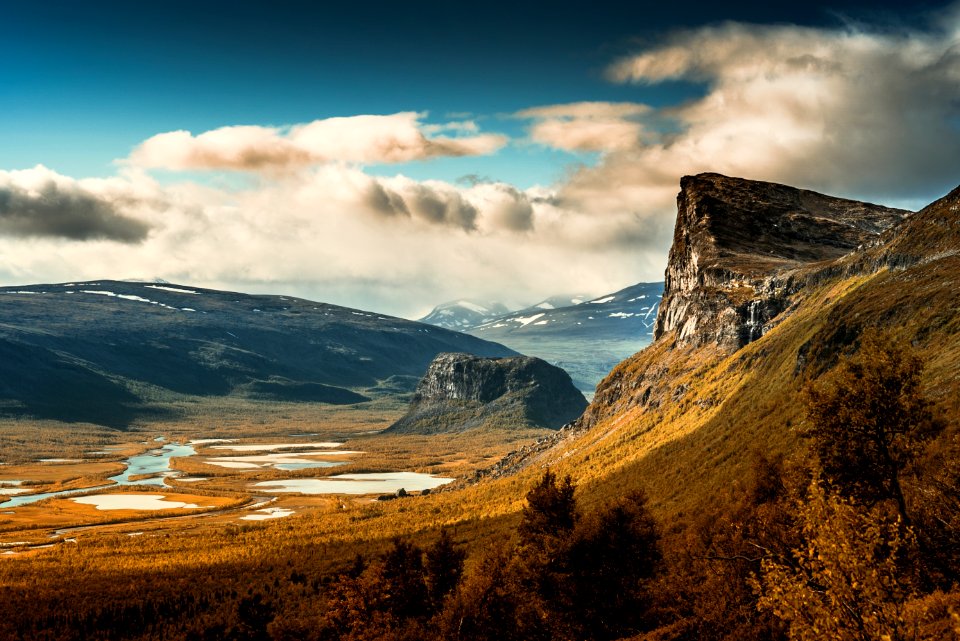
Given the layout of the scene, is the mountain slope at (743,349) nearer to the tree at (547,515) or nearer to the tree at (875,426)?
the tree at (875,426)

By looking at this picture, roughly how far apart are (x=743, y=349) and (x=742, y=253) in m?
53.9

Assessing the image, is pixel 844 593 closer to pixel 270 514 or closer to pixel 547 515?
pixel 547 515

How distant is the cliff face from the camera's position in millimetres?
133625

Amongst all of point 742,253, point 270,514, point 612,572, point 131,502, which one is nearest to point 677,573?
point 612,572

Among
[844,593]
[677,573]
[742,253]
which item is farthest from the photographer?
[742,253]

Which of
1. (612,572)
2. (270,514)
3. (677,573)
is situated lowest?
(270,514)

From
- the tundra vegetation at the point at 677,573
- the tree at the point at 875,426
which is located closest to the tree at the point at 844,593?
the tundra vegetation at the point at 677,573

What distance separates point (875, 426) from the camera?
3772 cm

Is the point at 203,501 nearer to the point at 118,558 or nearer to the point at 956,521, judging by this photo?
the point at 118,558

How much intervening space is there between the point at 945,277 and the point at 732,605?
54.6m

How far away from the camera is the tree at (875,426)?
37375mm

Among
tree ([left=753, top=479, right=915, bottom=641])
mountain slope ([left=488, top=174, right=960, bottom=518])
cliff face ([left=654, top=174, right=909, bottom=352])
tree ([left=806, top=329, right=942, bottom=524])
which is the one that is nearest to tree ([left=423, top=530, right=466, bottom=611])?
mountain slope ([left=488, top=174, right=960, bottom=518])

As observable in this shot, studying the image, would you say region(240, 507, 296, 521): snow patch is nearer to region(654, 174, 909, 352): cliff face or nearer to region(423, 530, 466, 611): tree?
region(423, 530, 466, 611): tree

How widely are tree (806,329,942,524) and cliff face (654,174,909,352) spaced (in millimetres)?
90830
